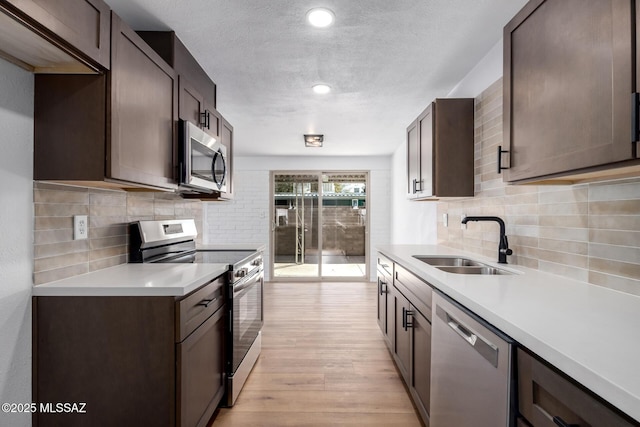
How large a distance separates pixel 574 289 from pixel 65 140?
2199mm

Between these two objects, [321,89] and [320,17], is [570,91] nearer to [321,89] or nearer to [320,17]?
[320,17]

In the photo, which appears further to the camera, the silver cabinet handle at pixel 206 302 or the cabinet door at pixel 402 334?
the cabinet door at pixel 402 334

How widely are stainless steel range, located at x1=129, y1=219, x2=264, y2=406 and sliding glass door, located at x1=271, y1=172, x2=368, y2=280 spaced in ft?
10.5

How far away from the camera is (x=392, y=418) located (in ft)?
6.47

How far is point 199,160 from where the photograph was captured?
218 cm

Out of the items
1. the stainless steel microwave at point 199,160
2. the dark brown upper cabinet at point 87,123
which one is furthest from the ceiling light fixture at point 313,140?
the dark brown upper cabinet at point 87,123

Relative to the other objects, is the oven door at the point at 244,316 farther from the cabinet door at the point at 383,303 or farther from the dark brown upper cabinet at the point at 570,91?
the dark brown upper cabinet at the point at 570,91

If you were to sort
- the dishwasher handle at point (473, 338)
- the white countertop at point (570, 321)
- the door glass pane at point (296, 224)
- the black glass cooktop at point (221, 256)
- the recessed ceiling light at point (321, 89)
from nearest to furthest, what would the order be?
the white countertop at point (570, 321)
the dishwasher handle at point (473, 338)
the black glass cooktop at point (221, 256)
the recessed ceiling light at point (321, 89)
the door glass pane at point (296, 224)

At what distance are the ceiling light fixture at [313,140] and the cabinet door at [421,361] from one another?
3.00 m

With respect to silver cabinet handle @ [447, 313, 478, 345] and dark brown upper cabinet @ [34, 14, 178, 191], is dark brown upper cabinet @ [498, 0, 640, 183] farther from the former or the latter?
dark brown upper cabinet @ [34, 14, 178, 191]

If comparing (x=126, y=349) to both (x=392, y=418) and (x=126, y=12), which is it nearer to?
(x=392, y=418)

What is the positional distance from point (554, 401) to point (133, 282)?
61.8 inches

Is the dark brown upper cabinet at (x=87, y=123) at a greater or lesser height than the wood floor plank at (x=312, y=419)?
greater

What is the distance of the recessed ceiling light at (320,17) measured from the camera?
172 cm
